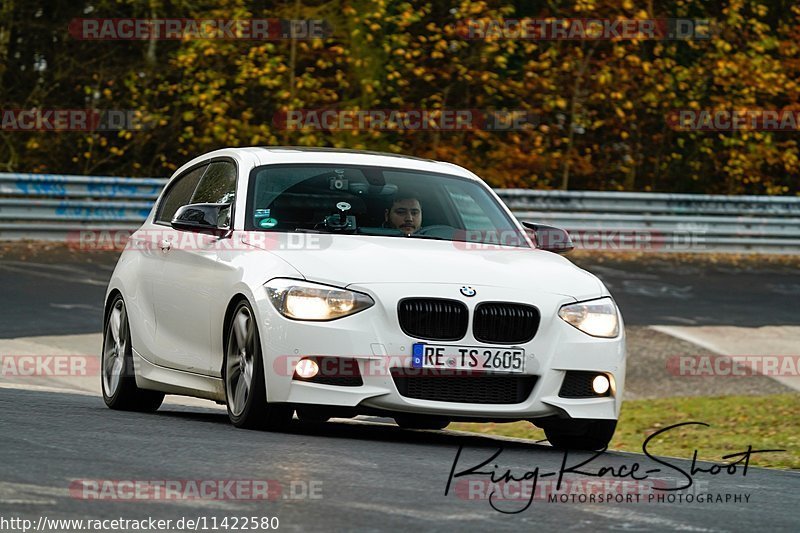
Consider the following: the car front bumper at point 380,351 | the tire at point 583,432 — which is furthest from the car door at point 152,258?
the tire at point 583,432

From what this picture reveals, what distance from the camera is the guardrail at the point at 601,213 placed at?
24.5m

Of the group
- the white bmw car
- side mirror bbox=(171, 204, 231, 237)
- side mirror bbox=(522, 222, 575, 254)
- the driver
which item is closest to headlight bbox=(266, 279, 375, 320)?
the white bmw car

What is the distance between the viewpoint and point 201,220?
9656 mm

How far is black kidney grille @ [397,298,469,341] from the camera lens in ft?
28.3

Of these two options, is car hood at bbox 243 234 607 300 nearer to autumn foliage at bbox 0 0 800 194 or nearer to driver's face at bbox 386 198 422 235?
driver's face at bbox 386 198 422 235

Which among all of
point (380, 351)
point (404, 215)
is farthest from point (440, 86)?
point (380, 351)

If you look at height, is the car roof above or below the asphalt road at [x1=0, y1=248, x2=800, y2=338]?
above

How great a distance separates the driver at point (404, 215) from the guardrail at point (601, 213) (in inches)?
589

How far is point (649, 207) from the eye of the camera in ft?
91.5

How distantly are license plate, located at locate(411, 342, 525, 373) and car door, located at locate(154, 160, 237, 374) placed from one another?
129 centimetres

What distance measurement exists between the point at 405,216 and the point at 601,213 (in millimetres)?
18358

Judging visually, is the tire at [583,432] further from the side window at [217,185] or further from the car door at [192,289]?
the side window at [217,185]

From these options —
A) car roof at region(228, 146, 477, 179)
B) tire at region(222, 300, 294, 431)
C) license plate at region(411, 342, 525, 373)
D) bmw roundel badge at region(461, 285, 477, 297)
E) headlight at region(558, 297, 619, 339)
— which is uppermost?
car roof at region(228, 146, 477, 179)

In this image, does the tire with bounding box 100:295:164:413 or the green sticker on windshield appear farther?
the tire with bounding box 100:295:164:413
